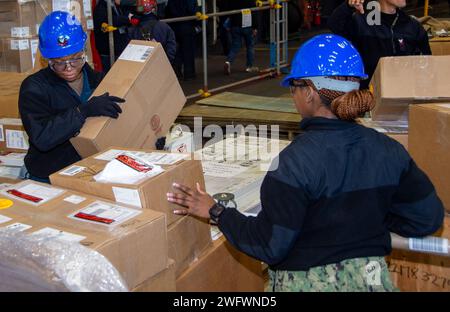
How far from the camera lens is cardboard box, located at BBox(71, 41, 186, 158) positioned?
2.98m

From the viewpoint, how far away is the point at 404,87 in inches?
131

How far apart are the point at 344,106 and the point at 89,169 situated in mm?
1040

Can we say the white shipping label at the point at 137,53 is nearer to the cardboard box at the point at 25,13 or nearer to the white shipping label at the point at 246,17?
the cardboard box at the point at 25,13

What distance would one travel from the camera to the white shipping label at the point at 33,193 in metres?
2.30

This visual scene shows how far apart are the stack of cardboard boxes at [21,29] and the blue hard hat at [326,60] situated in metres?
3.66

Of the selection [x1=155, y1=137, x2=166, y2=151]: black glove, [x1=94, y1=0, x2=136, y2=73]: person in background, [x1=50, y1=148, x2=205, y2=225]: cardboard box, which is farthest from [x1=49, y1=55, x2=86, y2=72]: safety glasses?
[x1=94, y1=0, x2=136, y2=73]: person in background

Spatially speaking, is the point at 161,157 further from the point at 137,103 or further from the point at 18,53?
the point at 18,53

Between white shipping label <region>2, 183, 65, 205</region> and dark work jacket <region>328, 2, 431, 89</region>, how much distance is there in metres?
2.45

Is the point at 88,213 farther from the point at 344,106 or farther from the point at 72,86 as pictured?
the point at 72,86

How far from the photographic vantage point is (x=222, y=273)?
8.72ft

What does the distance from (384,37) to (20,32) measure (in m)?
2.96

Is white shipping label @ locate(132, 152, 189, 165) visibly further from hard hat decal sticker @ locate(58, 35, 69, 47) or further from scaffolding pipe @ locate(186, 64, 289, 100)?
scaffolding pipe @ locate(186, 64, 289, 100)

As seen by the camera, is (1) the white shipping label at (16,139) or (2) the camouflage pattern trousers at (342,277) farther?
(1) the white shipping label at (16,139)

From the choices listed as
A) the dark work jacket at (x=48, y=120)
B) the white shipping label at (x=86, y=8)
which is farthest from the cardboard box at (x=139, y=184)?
the white shipping label at (x=86, y=8)
